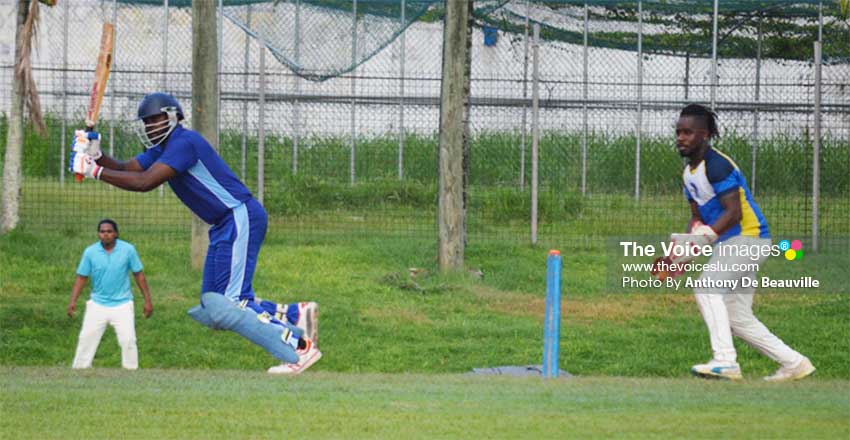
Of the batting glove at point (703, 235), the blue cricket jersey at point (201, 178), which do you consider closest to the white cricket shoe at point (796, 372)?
the batting glove at point (703, 235)

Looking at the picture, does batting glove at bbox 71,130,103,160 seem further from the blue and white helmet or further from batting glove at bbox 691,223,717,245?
batting glove at bbox 691,223,717,245

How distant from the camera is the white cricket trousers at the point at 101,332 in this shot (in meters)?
13.1

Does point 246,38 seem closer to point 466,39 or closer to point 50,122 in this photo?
point 50,122

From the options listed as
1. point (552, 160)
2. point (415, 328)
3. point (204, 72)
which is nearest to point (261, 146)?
point (204, 72)

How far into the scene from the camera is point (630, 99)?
19.0 meters

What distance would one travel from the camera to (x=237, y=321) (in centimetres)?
950

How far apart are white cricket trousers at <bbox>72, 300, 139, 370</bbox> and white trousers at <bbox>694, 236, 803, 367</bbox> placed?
231 inches

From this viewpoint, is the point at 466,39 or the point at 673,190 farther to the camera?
the point at 673,190

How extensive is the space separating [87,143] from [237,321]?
1599 millimetres

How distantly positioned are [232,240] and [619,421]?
312 centimetres

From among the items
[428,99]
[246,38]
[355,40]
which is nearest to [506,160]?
[428,99]

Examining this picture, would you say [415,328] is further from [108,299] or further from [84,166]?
[84,166]

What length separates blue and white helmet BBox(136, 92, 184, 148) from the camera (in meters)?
9.53

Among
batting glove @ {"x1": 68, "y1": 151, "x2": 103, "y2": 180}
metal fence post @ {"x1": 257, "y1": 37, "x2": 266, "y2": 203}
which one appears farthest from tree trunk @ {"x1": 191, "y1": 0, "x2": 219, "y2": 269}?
batting glove @ {"x1": 68, "y1": 151, "x2": 103, "y2": 180}
